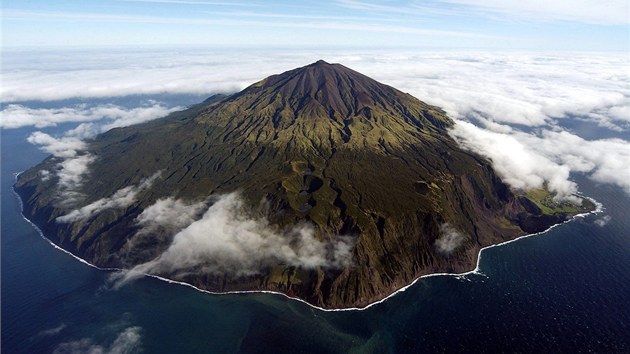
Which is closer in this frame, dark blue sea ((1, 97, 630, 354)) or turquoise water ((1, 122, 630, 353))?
dark blue sea ((1, 97, 630, 354))

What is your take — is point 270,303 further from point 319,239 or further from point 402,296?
point 402,296

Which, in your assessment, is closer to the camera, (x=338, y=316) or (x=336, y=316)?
(x=338, y=316)

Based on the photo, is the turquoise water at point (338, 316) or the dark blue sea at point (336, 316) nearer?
the dark blue sea at point (336, 316)

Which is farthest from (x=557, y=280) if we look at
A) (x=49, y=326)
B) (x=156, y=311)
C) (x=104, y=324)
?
(x=49, y=326)
